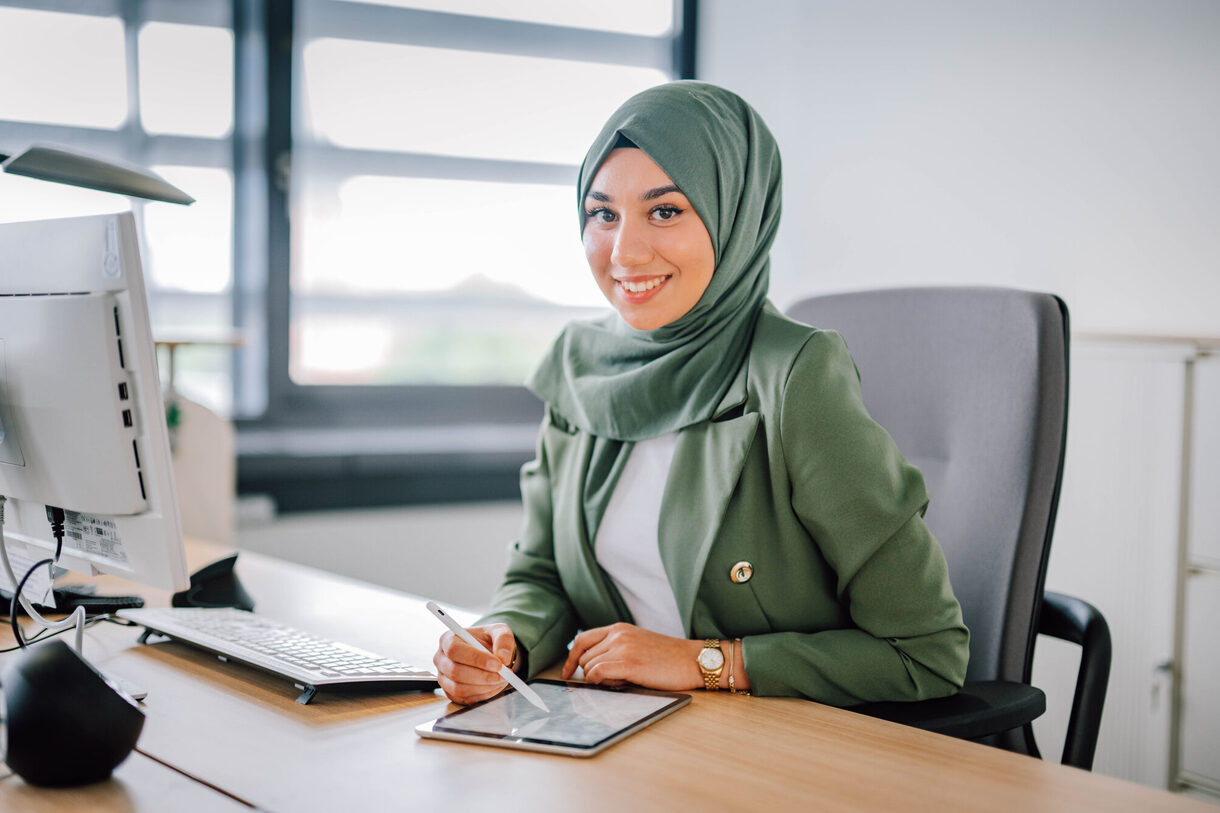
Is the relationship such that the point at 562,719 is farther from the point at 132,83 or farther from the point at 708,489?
the point at 132,83

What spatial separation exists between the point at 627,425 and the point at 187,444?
123cm

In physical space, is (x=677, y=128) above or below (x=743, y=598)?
above

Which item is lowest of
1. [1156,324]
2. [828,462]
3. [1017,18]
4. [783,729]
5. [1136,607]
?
[1136,607]

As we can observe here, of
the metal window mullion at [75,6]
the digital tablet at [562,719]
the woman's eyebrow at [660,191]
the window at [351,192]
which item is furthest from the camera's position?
the window at [351,192]

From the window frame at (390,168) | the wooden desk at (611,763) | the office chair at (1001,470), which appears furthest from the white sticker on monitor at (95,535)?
the window frame at (390,168)

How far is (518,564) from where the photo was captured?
49.6 inches

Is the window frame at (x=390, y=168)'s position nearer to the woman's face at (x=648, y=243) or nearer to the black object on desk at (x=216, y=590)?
the black object on desk at (x=216, y=590)

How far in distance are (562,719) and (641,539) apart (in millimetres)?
294

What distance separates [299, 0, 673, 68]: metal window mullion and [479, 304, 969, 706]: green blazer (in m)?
1.97

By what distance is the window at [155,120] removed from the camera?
2.29 meters

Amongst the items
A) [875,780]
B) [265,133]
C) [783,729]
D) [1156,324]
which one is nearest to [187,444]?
[265,133]

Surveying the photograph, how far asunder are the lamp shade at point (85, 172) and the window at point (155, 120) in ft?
4.39

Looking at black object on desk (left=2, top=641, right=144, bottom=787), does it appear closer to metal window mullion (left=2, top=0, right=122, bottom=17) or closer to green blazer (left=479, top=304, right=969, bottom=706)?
green blazer (left=479, top=304, right=969, bottom=706)

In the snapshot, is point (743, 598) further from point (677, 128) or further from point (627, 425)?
point (677, 128)
